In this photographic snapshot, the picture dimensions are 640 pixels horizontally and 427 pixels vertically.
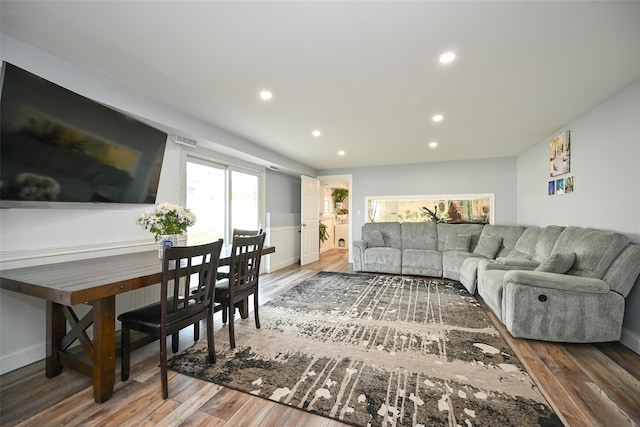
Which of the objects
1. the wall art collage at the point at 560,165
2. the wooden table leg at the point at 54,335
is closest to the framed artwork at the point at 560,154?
the wall art collage at the point at 560,165

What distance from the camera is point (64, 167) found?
2.03 meters

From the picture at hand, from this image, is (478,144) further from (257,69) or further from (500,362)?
(257,69)

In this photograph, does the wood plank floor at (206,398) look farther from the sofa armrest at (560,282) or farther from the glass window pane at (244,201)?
the glass window pane at (244,201)

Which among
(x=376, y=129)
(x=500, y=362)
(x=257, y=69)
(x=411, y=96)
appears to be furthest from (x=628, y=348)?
(x=257, y=69)

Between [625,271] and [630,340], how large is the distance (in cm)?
60

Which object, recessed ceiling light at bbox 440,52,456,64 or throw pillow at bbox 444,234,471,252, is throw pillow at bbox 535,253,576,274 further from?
throw pillow at bbox 444,234,471,252

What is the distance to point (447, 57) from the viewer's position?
196 cm

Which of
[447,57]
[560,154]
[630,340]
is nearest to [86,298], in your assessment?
[447,57]

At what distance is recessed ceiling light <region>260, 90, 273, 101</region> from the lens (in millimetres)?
2529

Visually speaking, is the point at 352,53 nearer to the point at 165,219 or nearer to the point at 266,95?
the point at 266,95

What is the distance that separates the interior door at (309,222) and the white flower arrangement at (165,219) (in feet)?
12.6

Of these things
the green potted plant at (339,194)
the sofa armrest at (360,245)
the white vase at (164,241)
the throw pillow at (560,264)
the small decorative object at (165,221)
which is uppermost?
the green potted plant at (339,194)

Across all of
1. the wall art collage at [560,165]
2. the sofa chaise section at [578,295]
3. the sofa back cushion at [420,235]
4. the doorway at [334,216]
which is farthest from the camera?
the doorway at [334,216]

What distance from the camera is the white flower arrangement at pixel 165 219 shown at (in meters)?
2.11
